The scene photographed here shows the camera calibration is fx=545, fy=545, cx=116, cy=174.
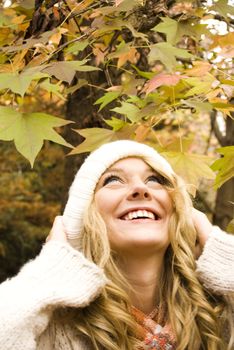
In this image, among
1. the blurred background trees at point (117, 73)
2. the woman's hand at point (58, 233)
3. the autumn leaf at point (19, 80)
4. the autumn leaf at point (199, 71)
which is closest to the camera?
the autumn leaf at point (19, 80)

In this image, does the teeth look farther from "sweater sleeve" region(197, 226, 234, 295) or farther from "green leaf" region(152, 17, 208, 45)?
"green leaf" region(152, 17, 208, 45)

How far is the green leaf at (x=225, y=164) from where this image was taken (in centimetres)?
195

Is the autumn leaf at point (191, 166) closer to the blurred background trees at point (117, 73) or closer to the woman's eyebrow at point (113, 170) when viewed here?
the blurred background trees at point (117, 73)

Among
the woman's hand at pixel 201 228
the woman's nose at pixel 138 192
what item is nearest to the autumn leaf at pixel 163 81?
the woman's nose at pixel 138 192

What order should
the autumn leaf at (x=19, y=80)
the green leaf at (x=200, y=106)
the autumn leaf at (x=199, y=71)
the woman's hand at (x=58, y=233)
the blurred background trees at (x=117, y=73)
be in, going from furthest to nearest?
the autumn leaf at (x=199, y=71) < the green leaf at (x=200, y=106) < the woman's hand at (x=58, y=233) < the blurred background trees at (x=117, y=73) < the autumn leaf at (x=19, y=80)

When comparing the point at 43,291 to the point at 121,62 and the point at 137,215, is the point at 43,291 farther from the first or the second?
the point at 121,62

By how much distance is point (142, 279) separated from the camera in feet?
6.10

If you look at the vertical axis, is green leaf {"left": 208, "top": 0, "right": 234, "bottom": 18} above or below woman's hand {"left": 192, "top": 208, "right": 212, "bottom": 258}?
above

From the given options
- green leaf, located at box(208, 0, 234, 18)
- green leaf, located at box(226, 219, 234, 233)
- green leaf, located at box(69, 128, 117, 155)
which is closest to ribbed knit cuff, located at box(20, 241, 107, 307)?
green leaf, located at box(69, 128, 117, 155)

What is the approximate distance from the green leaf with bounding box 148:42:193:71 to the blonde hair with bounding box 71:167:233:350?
1.34 feet

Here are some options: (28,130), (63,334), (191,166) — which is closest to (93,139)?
(191,166)

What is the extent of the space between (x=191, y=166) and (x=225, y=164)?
0.47 feet

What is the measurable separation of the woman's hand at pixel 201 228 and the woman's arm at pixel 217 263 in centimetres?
4

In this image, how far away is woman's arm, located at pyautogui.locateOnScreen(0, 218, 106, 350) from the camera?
160 centimetres
